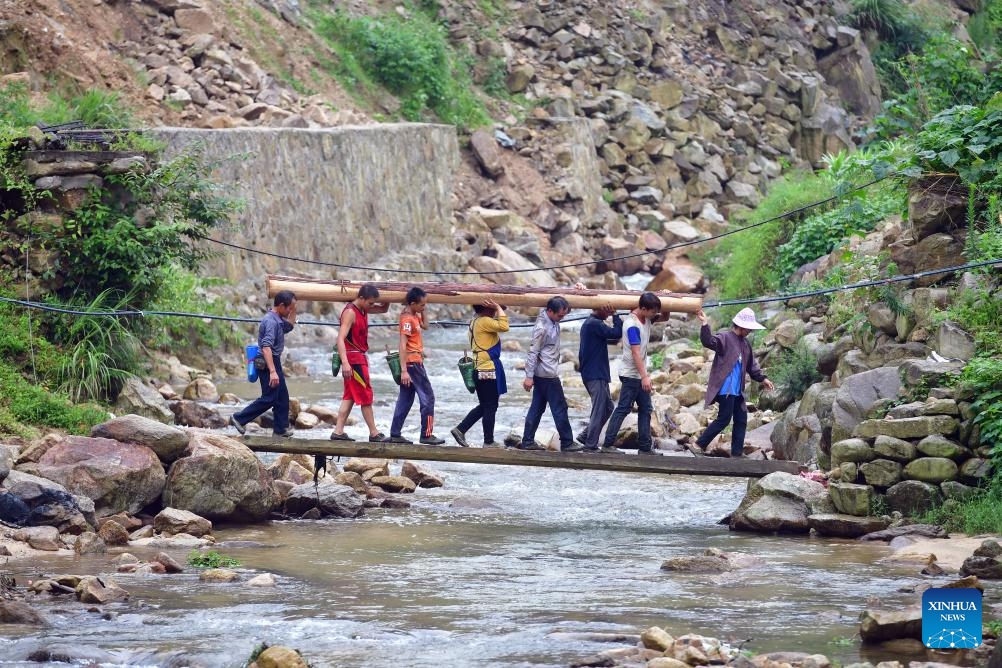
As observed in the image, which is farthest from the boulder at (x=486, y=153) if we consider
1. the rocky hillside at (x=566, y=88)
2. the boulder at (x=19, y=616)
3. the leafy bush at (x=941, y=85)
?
the boulder at (x=19, y=616)

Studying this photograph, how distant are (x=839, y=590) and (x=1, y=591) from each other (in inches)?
232

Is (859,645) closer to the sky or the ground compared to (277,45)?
closer to the ground

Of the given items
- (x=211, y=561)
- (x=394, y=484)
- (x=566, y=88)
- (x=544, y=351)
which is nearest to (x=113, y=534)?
(x=211, y=561)

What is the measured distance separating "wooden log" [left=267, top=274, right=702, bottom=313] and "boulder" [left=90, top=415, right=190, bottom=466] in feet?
5.84

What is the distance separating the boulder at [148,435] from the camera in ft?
41.4

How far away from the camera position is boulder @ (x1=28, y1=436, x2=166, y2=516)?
12.0 metres

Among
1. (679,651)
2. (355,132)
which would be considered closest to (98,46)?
(355,132)

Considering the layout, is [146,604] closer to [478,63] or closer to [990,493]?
[990,493]

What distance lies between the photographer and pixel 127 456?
12352 mm

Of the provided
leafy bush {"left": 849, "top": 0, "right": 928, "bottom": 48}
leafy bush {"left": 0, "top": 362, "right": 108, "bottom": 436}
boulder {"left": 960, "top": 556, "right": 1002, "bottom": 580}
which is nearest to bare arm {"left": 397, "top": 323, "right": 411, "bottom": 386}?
leafy bush {"left": 0, "top": 362, "right": 108, "bottom": 436}

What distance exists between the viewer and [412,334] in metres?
12.9

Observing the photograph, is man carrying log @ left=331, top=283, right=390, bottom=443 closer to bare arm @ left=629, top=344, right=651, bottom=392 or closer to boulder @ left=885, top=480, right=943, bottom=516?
bare arm @ left=629, top=344, right=651, bottom=392

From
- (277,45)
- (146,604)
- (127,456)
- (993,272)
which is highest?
(277,45)

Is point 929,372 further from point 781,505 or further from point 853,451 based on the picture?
point 781,505
